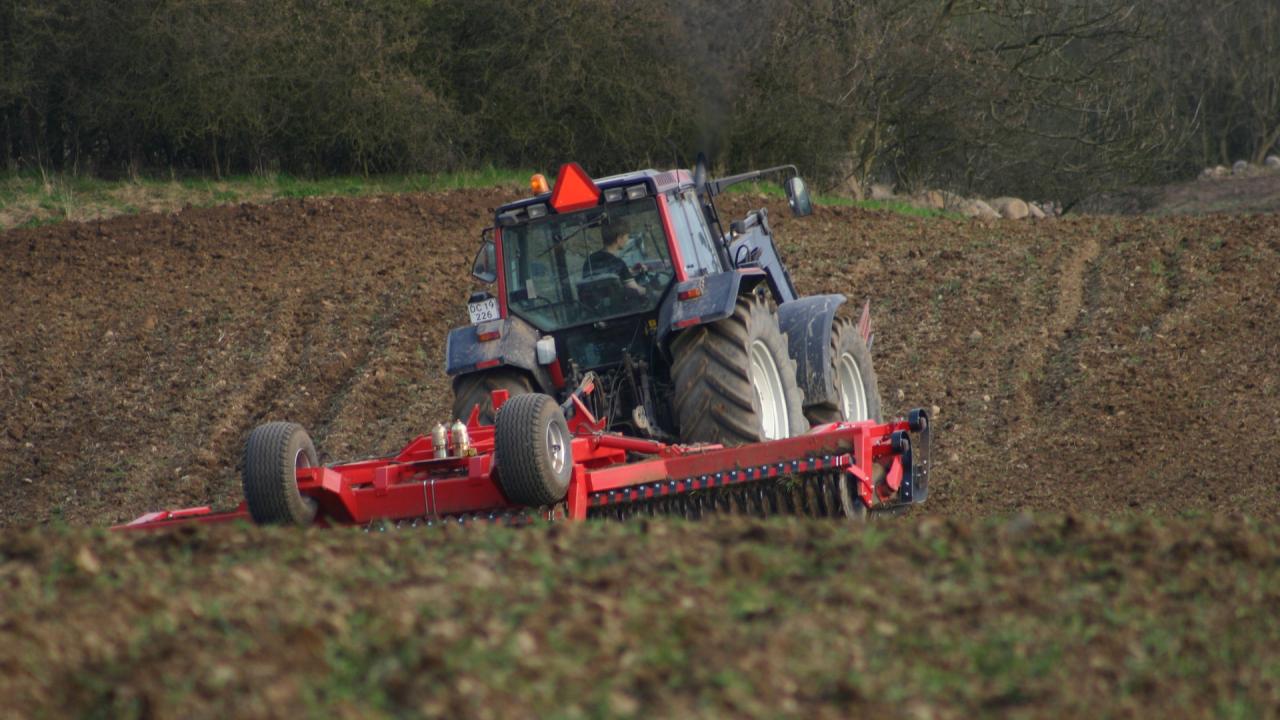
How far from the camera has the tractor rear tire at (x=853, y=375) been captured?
9.25 m

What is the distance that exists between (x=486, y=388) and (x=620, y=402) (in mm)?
717

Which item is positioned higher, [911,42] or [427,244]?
[911,42]

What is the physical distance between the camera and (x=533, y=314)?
807cm

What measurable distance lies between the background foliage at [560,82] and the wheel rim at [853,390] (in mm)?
9899

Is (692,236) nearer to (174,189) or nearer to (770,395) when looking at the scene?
(770,395)

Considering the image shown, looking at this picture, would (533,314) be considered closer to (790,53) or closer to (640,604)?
(640,604)

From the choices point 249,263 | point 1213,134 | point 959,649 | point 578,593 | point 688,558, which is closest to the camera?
point 959,649

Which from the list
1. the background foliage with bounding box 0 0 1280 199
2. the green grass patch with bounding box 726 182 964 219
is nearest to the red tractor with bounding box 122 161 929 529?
the green grass patch with bounding box 726 182 964 219

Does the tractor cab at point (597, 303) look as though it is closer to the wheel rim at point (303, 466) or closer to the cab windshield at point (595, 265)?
the cab windshield at point (595, 265)

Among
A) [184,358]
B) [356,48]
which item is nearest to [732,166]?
[356,48]

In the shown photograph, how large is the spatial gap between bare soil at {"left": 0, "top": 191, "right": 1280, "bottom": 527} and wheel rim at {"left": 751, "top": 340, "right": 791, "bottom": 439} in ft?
4.25

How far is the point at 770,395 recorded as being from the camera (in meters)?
8.33

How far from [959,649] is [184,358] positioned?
422 inches

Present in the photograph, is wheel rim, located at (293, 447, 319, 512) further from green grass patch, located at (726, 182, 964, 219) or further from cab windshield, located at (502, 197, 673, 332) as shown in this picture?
green grass patch, located at (726, 182, 964, 219)
